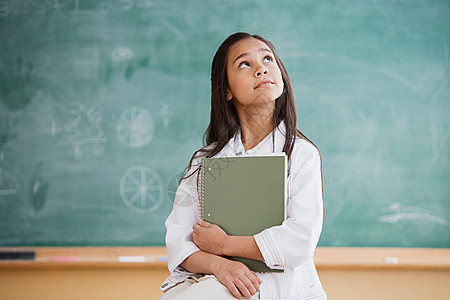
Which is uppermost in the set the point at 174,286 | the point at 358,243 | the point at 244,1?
the point at 244,1

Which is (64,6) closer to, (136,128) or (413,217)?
(136,128)

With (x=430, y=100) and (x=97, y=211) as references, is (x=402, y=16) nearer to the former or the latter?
(x=430, y=100)

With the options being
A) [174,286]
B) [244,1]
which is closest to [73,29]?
[244,1]

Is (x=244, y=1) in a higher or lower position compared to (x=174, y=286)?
higher

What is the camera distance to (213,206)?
41.9 inches

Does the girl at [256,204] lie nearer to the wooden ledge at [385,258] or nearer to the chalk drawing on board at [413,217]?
the wooden ledge at [385,258]

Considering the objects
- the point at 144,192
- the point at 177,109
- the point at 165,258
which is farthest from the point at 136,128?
the point at 165,258

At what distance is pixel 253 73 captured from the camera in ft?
3.76

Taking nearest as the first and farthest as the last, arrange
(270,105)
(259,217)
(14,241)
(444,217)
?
(259,217), (270,105), (444,217), (14,241)

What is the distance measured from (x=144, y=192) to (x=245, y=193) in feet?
4.44

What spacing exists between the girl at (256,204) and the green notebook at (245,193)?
0.03m

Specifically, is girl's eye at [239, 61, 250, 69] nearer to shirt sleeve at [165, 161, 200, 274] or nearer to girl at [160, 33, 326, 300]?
girl at [160, 33, 326, 300]

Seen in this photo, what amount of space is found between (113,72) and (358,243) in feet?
5.39

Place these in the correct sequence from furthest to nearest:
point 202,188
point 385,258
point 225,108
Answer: point 385,258 → point 225,108 → point 202,188
